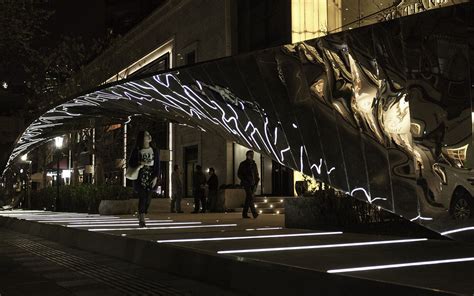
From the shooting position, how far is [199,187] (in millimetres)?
20688

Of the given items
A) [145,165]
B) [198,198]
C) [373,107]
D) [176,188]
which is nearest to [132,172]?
[145,165]

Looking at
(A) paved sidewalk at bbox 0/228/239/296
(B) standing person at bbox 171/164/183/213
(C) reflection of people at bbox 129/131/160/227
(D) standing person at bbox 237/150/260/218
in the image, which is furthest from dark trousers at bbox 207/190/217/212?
(A) paved sidewalk at bbox 0/228/239/296

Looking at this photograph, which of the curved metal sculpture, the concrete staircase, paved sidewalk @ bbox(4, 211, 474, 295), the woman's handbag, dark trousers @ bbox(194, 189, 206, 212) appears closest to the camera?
paved sidewalk @ bbox(4, 211, 474, 295)

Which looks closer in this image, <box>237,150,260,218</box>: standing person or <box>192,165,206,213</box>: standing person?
<box>237,150,260,218</box>: standing person

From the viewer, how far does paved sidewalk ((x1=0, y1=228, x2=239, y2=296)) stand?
21.8 feet

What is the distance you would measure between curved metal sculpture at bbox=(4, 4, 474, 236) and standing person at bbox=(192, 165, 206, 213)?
9.84m

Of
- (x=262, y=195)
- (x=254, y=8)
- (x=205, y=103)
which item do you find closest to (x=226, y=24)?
(x=254, y=8)

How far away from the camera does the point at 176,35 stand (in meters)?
33.0

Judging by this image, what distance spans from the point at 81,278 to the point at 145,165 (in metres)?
3.65

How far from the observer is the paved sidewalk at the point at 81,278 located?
6.64 meters

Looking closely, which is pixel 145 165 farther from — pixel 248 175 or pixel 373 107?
pixel 373 107

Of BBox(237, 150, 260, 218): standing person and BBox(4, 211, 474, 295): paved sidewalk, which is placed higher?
BBox(237, 150, 260, 218): standing person

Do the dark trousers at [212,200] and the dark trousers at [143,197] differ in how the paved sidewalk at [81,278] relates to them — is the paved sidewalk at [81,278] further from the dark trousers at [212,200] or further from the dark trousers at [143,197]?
the dark trousers at [212,200]

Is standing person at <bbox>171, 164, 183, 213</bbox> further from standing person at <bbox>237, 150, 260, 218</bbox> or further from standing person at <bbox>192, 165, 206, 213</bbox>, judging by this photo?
standing person at <bbox>237, 150, 260, 218</bbox>
